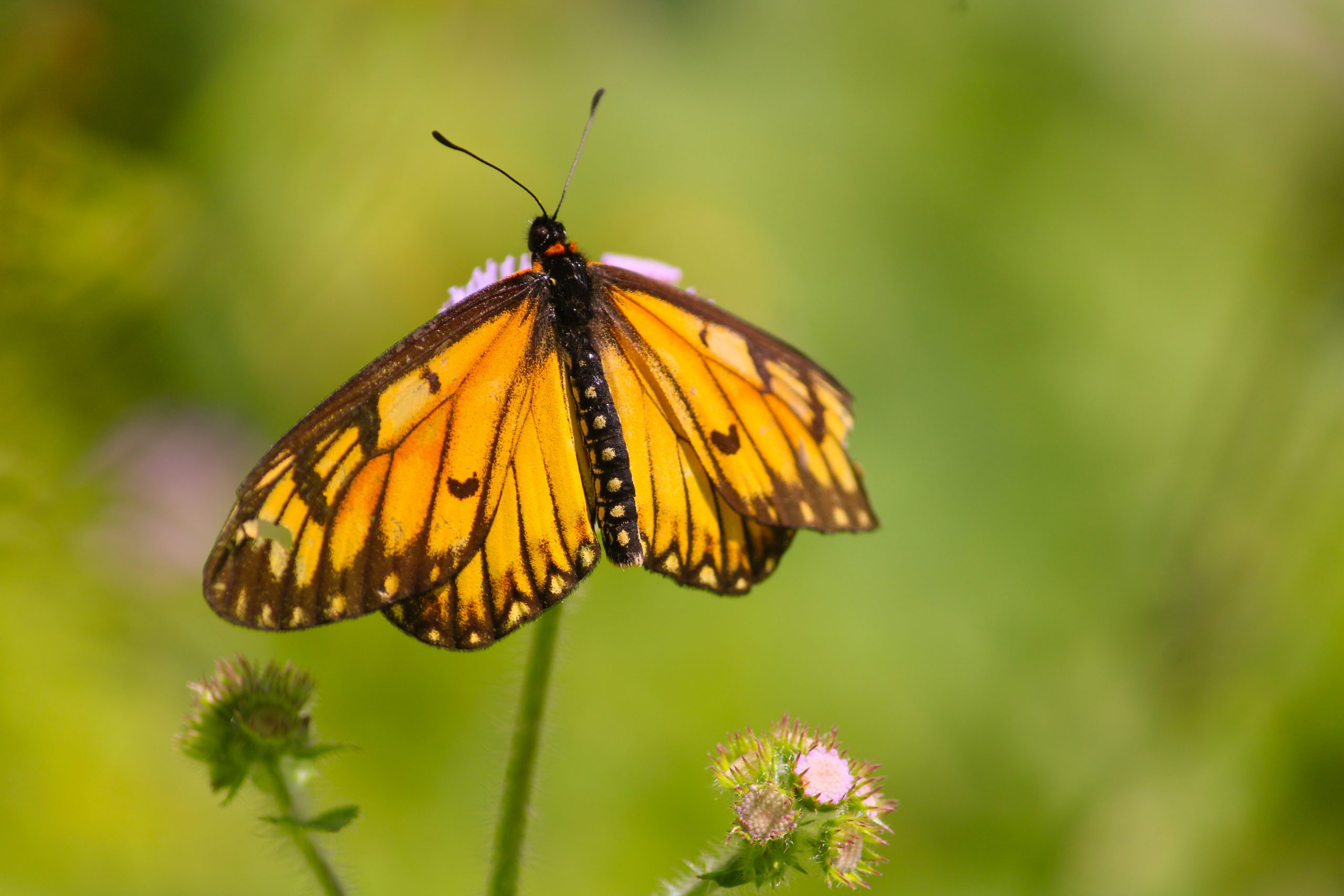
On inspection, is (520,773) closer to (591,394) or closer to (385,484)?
(385,484)

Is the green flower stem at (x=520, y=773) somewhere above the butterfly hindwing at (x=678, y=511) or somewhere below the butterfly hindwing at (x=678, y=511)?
below

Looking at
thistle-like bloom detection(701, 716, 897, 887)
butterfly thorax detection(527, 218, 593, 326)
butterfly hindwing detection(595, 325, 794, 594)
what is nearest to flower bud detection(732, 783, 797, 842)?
thistle-like bloom detection(701, 716, 897, 887)

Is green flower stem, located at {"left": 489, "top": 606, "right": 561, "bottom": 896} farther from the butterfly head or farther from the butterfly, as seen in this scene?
the butterfly head

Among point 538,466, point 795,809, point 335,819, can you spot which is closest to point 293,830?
point 335,819

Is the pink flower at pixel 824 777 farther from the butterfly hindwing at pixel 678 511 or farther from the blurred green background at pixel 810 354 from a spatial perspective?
the blurred green background at pixel 810 354

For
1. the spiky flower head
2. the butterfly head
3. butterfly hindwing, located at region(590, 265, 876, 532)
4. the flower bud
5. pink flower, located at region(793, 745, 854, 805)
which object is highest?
the butterfly head

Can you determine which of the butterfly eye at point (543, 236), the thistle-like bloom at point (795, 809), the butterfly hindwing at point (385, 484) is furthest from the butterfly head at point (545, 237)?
the thistle-like bloom at point (795, 809)

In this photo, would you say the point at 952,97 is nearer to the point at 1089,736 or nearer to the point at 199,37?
the point at 1089,736
